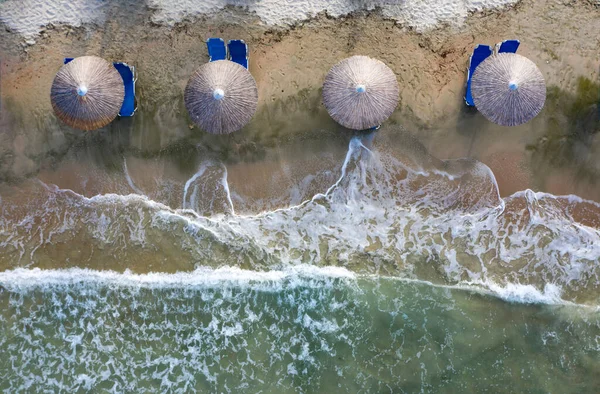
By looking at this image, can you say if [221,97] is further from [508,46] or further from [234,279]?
[508,46]

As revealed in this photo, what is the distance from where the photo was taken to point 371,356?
10.3m

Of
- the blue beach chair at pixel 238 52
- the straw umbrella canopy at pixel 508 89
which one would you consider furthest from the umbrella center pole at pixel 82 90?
the straw umbrella canopy at pixel 508 89

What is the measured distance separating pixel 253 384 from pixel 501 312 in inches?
234

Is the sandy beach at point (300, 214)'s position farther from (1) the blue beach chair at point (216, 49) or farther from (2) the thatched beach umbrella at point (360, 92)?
(2) the thatched beach umbrella at point (360, 92)

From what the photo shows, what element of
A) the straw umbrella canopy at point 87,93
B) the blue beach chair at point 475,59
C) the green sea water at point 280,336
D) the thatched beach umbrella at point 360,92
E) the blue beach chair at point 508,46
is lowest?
the green sea water at point 280,336

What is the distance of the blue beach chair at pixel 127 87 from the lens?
32.7 feet

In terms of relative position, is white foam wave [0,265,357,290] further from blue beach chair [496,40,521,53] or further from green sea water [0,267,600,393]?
blue beach chair [496,40,521,53]

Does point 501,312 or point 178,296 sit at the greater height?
point 501,312

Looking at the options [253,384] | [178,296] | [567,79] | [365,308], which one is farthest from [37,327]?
[567,79]

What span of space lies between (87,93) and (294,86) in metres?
4.37

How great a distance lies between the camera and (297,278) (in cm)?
1036

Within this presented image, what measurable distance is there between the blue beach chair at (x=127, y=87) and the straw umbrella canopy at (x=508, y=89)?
7.43 m

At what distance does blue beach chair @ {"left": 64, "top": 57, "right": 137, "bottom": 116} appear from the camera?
9.96 metres

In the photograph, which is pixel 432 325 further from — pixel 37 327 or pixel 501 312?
pixel 37 327
